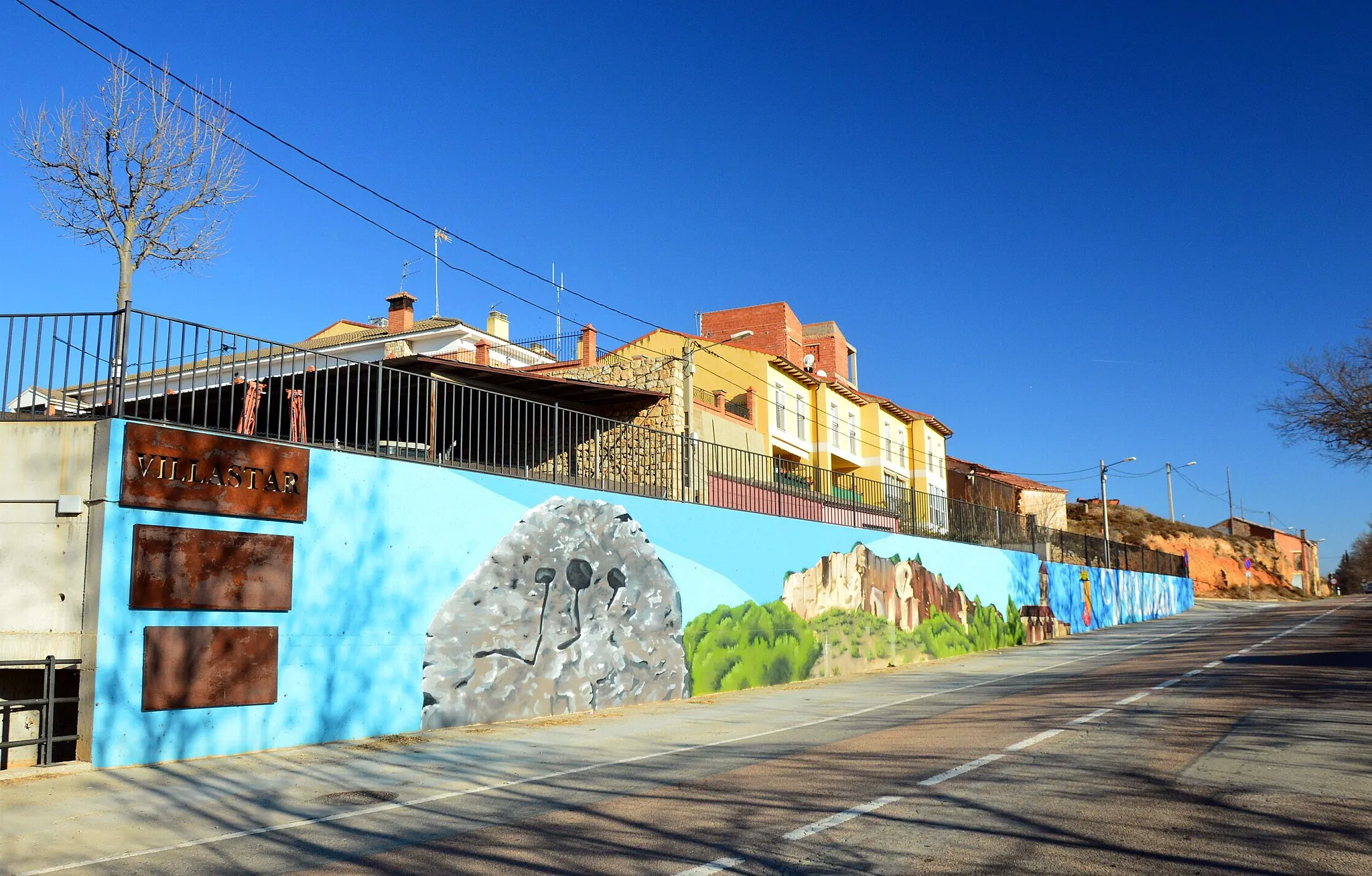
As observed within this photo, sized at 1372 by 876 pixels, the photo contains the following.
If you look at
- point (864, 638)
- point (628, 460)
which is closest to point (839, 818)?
point (628, 460)

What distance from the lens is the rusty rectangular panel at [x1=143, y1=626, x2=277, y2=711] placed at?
1013 centimetres

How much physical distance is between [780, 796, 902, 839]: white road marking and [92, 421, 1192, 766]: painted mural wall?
22.3 ft

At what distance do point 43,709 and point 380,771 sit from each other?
3.07 meters

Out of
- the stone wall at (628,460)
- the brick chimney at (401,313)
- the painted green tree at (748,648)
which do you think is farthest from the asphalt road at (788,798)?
the brick chimney at (401,313)

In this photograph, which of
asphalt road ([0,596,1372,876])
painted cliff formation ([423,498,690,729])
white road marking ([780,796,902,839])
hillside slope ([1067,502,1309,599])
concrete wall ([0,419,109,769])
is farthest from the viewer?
hillside slope ([1067,502,1309,599])

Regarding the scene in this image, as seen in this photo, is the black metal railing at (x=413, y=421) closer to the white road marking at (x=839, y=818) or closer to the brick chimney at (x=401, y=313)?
the white road marking at (x=839, y=818)

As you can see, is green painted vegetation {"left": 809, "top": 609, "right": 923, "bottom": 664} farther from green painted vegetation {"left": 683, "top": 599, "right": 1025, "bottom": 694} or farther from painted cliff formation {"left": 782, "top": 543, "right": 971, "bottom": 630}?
painted cliff formation {"left": 782, "top": 543, "right": 971, "bottom": 630}

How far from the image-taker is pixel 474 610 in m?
13.5

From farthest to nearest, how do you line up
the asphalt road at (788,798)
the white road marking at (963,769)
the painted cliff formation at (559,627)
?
1. the painted cliff formation at (559,627)
2. the white road marking at (963,769)
3. the asphalt road at (788,798)

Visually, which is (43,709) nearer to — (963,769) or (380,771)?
(380,771)

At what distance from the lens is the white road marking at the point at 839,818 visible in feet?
20.9

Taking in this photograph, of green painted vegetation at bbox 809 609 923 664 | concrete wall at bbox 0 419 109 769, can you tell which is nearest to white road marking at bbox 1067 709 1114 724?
green painted vegetation at bbox 809 609 923 664

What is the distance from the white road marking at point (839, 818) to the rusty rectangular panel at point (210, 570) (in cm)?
692

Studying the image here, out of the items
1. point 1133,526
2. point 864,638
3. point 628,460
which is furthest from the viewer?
point 1133,526
